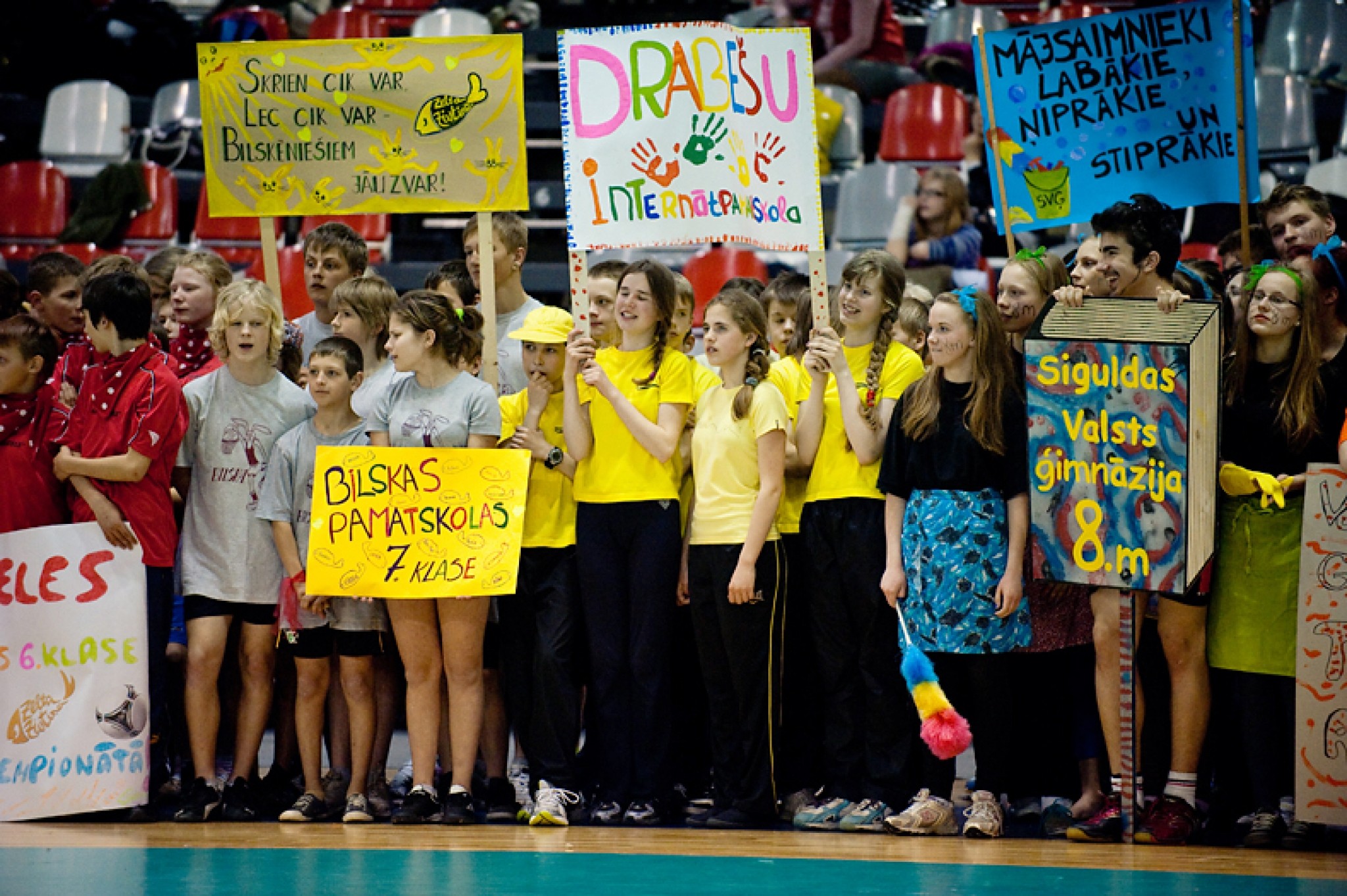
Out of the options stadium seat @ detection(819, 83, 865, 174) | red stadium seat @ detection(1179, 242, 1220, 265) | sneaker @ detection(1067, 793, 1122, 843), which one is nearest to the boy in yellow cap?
sneaker @ detection(1067, 793, 1122, 843)

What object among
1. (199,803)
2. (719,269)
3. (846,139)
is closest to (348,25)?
(846,139)

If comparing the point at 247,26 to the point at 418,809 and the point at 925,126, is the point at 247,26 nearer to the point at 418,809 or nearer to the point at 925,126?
the point at 925,126

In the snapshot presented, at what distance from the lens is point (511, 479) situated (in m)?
4.95

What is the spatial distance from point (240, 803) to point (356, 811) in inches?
15.2

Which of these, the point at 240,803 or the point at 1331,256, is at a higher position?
the point at 1331,256

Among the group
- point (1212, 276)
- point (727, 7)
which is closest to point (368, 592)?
point (1212, 276)

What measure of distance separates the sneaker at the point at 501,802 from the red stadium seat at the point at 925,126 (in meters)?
Result: 5.48

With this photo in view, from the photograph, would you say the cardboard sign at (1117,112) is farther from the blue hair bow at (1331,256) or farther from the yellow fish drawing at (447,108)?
the yellow fish drawing at (447,108)

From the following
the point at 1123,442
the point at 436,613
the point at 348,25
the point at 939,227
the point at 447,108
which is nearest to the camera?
the point at 1123,442

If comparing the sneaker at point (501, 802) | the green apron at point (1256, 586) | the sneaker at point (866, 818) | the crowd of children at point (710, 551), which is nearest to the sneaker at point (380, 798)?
the crowd of children at point (710, 551)

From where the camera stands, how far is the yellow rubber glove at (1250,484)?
4.48 m

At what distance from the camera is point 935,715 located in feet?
14.3

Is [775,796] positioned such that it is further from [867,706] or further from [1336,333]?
[1336,333]

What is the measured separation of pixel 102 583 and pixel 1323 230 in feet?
13.2
